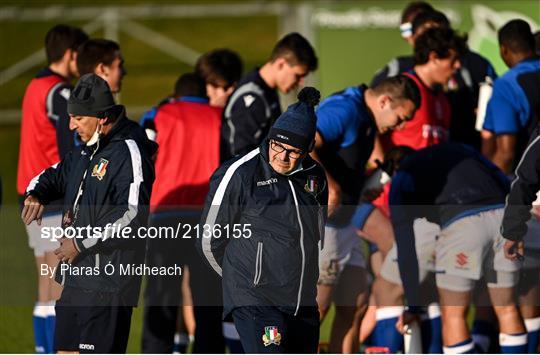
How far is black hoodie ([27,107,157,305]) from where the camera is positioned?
7.91 metres

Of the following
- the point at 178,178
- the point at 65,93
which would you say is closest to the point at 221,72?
the point at 178,178

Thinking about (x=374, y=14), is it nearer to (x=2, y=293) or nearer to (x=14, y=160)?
(x=14, y=160)

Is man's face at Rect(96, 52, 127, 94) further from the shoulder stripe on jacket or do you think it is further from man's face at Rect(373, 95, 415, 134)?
the shoulder stripe on jacket

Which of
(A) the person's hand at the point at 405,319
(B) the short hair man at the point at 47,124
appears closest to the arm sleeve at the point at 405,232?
(A) the person's hand at the point at 405,319

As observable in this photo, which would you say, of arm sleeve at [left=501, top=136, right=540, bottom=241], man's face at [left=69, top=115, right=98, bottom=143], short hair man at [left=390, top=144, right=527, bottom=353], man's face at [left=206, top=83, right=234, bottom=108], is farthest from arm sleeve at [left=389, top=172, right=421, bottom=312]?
man's face at [left=69, top=115, right=98, bottom=143]

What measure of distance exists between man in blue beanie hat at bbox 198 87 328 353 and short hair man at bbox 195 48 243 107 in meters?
3.28

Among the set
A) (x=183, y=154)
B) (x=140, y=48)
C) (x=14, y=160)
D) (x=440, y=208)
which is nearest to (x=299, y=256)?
(x=440, y=208)

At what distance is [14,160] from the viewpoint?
19.9 m

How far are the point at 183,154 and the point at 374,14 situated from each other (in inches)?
249

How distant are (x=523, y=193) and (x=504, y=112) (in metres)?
2.02

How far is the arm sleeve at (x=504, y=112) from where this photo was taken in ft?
34.1

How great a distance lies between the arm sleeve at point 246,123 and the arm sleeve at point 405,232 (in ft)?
3.87

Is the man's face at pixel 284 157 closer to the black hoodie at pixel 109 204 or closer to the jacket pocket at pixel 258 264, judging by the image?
the jacket pocket at pixel 258 264

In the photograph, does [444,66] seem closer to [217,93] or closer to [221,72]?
[221,72]
